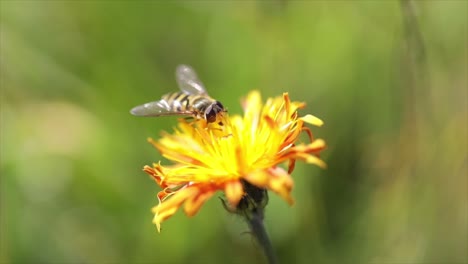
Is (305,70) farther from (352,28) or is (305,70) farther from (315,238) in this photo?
(315,238)

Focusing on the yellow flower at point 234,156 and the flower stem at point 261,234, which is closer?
the yellow flower at point 234,156

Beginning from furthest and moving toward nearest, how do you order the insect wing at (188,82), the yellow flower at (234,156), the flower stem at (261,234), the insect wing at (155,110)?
the insect wing at (188,82) → the insect wing at (155,110) → the flower stem at (261,234) → the yellow flower at (234,156)

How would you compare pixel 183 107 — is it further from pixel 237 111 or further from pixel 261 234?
pixel 237 111

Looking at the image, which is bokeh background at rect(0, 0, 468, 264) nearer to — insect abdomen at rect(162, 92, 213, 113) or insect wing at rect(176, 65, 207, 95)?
insect wing at rect(176, 65, 207, 95)

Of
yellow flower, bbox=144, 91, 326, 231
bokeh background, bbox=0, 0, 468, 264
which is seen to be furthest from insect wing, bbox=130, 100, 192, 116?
bokeh background, bbox=0, 0, 468, 264

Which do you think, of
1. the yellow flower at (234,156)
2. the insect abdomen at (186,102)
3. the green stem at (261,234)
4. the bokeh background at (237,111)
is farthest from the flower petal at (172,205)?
the bokeh background at (237,111)

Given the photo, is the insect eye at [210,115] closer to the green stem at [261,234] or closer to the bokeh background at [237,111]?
the green stem at [261,234]

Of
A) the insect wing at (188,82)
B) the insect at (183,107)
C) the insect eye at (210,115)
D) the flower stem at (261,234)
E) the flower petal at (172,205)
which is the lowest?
the flower stem at (261,234)

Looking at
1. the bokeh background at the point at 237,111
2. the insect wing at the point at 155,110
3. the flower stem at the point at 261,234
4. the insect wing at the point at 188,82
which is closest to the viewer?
the flower stem at the point at 261,234
